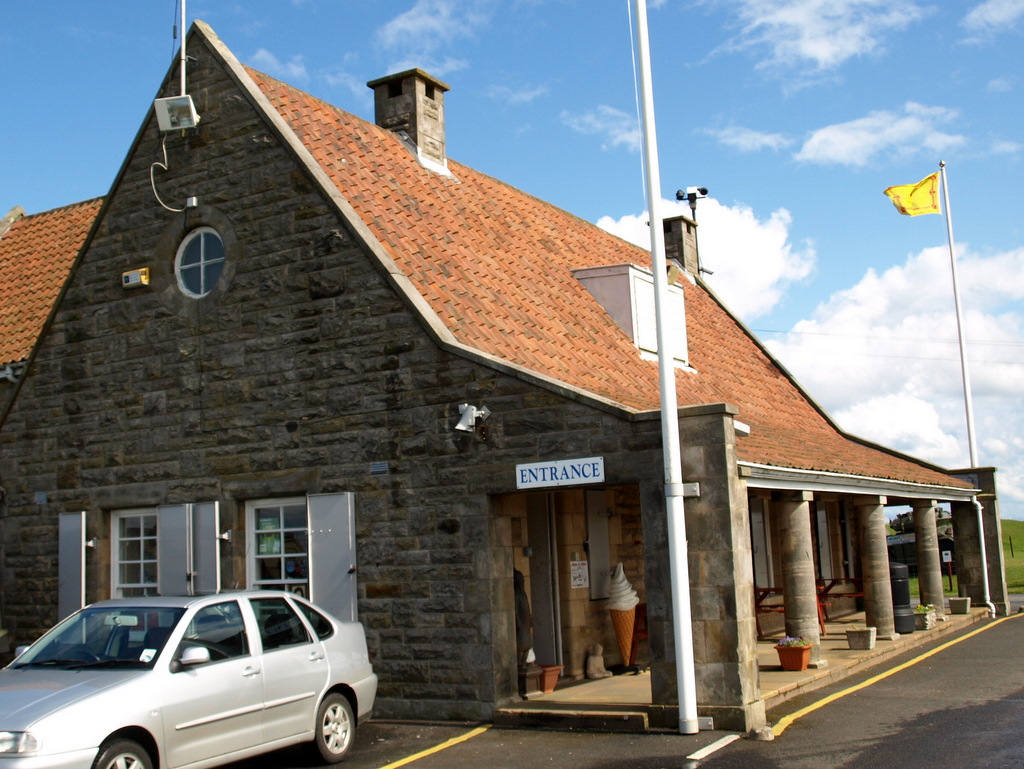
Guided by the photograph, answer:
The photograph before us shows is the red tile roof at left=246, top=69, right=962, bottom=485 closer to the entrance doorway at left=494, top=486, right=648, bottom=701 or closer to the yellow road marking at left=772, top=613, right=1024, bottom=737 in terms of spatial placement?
the entrance doorway at left=494, top=486, right=648, bottom=701

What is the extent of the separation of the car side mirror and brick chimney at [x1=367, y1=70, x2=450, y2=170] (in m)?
10.2

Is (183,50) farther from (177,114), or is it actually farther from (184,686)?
(184,686)

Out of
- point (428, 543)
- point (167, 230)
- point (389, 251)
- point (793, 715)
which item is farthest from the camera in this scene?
point (167, 230)

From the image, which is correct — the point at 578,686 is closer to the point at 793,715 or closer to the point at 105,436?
the point at 793,715

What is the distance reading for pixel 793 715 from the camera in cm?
1112

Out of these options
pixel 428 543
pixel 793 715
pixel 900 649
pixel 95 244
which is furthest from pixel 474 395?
pixel 900 649

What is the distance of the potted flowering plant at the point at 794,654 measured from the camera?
13.6 meters

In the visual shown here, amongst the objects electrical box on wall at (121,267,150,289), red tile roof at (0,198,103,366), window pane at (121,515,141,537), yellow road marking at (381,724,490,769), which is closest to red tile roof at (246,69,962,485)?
electrical box on wall at (121,267,150,289)

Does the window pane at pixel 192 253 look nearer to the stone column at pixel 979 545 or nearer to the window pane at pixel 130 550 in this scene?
the window pane at pixel 130 550

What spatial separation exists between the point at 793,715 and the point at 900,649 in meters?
5.92

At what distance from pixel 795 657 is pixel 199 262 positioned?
8671 mm

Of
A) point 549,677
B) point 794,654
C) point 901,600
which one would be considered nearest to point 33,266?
point 549,677

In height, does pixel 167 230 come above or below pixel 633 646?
above

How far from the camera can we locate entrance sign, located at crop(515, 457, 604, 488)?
36.0 feet
